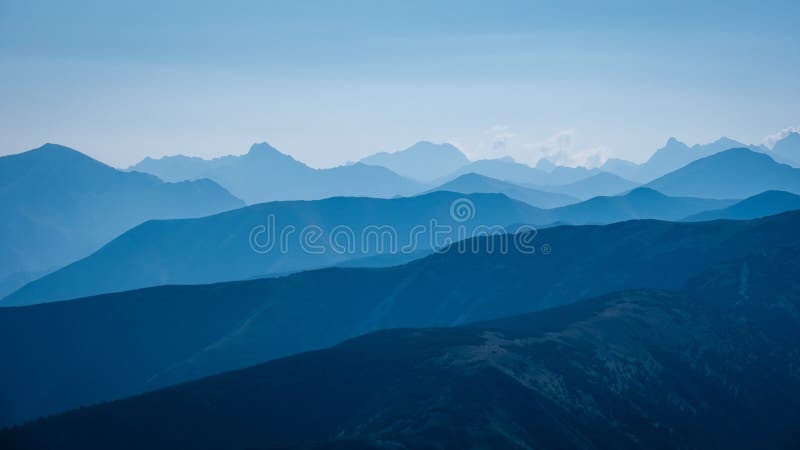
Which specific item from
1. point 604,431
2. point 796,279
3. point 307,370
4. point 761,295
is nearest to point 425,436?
point 604,431

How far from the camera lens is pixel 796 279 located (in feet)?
567

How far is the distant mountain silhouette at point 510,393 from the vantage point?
10344 cm

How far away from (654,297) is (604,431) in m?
62.7

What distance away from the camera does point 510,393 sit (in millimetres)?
109688

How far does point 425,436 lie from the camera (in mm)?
93438

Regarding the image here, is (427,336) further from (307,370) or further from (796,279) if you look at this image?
(796,279)

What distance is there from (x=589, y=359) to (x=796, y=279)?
77186 millimetres

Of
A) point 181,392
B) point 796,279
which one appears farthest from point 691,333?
point 181,392

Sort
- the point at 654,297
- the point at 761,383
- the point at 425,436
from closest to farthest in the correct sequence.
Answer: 1. the point at 425,436
2. the point at 761,383
3. the point at 654,297

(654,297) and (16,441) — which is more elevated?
(654,297)

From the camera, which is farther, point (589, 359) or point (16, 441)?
point (589, 359)

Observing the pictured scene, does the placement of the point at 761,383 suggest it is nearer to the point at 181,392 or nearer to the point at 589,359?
the point at 589,359

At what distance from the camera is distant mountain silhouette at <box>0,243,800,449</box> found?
339 ft

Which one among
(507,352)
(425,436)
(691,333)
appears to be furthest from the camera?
(691,333)
